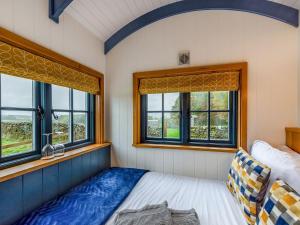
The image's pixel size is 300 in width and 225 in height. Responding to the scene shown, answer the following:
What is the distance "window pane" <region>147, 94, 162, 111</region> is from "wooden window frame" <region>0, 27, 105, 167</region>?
0.66 metres

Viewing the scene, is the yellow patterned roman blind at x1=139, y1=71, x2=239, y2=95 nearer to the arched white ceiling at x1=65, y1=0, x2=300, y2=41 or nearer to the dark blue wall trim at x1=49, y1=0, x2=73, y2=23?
the arched white ceiling at x1=65, y1=0, x2=300, y2=41

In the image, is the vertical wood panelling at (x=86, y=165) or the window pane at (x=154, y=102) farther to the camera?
the window pane at (x=154, y=102)

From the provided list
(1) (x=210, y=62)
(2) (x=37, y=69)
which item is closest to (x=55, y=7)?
(2) (x=37, y=69)

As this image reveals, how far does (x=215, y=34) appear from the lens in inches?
78.2

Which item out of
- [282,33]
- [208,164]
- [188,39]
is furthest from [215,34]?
[208,164]

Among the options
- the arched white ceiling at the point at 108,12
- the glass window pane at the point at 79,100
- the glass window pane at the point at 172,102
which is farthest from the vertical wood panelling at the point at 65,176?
the arched white ceiling at the point at 108,12

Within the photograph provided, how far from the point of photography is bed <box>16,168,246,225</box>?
3.93 feet

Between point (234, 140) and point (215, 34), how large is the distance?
1.27 meters

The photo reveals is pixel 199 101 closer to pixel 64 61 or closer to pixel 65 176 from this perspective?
pixel 64 61

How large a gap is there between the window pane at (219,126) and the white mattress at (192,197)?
534mm

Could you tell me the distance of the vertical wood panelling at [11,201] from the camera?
44.4 inches

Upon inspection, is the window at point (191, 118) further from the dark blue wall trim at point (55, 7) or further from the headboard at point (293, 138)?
the dark blue wall trim at point (55, 7)

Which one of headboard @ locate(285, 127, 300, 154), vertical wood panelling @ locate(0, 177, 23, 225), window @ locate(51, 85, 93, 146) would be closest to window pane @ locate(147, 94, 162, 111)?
window @ locate(51, 85, 93, 146)

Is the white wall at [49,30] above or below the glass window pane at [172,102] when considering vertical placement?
above
